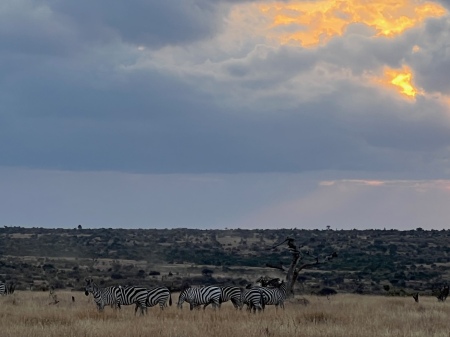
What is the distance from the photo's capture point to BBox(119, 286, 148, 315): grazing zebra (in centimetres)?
2495


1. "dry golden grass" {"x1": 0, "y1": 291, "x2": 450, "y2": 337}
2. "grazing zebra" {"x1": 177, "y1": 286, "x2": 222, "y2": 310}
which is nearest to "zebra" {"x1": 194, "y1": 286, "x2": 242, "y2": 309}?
"grazing zebra" {"x1": 177, "y1": 286, "x2": 222, "y2": 310}

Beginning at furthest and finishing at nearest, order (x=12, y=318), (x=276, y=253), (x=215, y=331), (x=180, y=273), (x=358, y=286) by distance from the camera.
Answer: (x=276, y=253), (x=180, y=273), (x=358, y=286), (x=12, y=318), (x=215, y=331)

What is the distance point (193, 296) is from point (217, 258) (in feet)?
184

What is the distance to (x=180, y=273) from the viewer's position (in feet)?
211

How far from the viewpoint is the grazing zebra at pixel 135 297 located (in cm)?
2495

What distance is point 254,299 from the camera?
83.6 ft

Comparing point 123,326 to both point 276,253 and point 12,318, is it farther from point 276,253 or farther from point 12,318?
point 276,253

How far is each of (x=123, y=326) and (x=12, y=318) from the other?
152 inches

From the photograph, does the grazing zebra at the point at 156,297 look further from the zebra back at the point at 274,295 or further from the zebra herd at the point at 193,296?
the zebra back at the point at 274,295

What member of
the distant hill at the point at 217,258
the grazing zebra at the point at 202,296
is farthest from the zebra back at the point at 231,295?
the distant hill at the point at 217,258

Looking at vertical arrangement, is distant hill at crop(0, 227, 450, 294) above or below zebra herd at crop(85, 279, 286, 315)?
above

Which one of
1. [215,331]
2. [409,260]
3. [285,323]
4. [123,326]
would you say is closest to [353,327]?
[285,323]

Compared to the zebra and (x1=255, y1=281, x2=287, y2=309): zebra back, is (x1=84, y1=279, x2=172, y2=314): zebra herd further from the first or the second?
(x1=255, y1=281, x2=287, y2=309): zebra back

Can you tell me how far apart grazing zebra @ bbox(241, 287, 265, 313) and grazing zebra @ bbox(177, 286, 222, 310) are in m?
1.27
